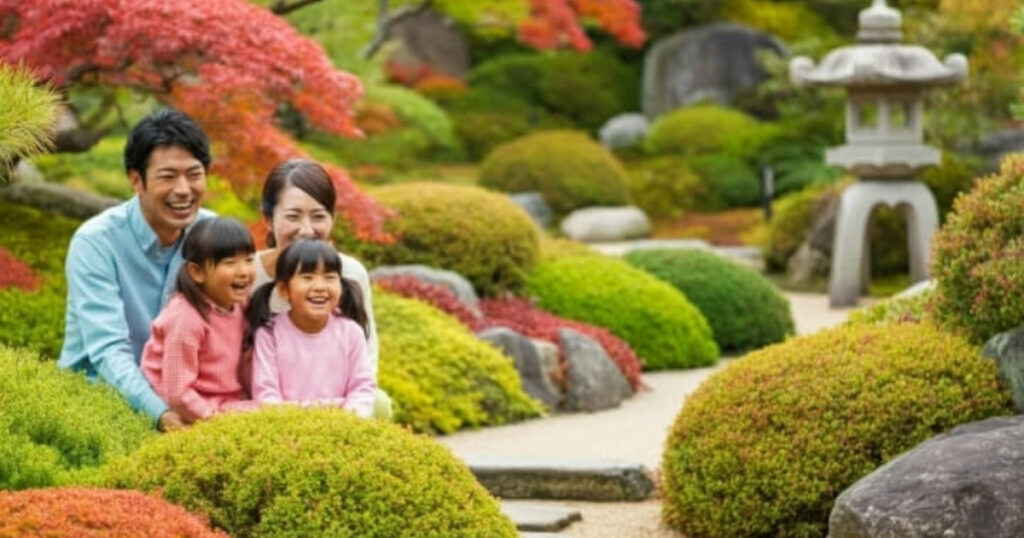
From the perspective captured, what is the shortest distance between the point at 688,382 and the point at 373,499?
7368 millimetres

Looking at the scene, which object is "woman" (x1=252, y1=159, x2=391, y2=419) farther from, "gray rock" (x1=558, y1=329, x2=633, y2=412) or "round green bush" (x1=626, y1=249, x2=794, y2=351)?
"round green bush" (x1=626, y1=249, x2=794, y2=351)

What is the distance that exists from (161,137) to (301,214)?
0.55 metres

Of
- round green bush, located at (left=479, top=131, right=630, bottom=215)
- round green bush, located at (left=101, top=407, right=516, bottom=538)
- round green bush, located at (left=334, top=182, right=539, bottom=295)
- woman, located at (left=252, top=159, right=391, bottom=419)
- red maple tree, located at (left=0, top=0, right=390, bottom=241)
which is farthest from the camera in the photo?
round green bush, located at (left=479, top=131, right=630, bottom=215)

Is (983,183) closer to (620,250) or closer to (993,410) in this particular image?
(993,410)

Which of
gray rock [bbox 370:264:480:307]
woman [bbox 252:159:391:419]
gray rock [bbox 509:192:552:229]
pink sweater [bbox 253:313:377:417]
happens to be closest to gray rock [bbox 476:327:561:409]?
gray rock [bbox 370:264:480:307]

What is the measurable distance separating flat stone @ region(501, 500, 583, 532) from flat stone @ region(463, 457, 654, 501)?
34cm

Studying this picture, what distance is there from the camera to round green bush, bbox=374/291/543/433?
953cm

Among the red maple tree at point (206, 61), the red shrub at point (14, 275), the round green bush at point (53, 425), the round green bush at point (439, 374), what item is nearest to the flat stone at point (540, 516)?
the round green bush at point (53, 425)

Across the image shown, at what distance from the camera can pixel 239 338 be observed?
5895mm

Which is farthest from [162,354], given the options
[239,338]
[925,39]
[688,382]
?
[925,39]

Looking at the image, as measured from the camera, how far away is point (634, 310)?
12633mm

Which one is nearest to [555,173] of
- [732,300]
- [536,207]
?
[536,207]

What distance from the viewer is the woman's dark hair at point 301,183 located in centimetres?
616

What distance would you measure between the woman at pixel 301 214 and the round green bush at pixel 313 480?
119 centimetres
